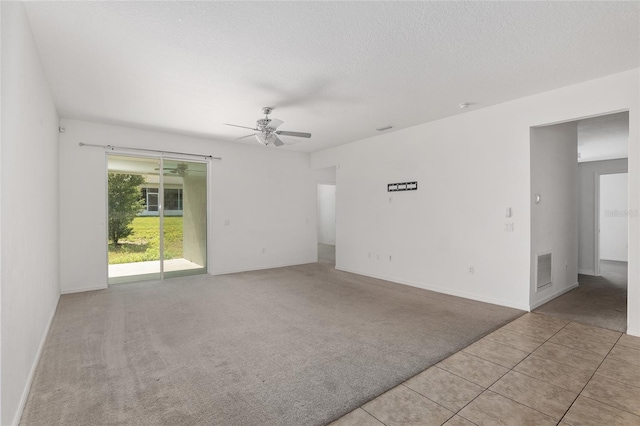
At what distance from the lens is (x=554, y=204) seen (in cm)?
470

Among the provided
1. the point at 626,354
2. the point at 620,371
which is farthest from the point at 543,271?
the point at 620,371

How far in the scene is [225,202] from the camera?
22.0 ft

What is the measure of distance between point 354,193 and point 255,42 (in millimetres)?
4431

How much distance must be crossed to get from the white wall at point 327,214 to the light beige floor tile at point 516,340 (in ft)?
28.0

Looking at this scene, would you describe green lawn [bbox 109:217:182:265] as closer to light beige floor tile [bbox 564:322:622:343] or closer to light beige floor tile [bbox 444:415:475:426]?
light beige floor tile [bbox 444:415:475:426]

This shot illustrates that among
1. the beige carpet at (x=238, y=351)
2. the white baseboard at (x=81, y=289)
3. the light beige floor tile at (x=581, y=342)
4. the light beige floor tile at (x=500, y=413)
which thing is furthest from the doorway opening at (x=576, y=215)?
the white baseboard at (x=81, y=289)

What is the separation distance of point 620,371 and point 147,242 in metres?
6.87

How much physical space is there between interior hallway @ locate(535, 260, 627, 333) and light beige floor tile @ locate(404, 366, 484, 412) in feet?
7.89

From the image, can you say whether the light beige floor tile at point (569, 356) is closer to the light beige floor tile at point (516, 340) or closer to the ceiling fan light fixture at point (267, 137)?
the light beige floor tile at point (516, 340)

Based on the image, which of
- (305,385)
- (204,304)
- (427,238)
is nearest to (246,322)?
(204,304)

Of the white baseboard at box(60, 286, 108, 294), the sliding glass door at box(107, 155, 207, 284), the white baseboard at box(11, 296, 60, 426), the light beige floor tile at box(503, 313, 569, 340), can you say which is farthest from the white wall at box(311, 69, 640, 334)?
the white baseboard at box(11, 296, 60, 426)

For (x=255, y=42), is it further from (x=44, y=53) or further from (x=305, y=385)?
(x=305, y=385)

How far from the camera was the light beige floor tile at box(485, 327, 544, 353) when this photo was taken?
3.04 metres

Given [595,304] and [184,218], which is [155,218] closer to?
[184,218]
